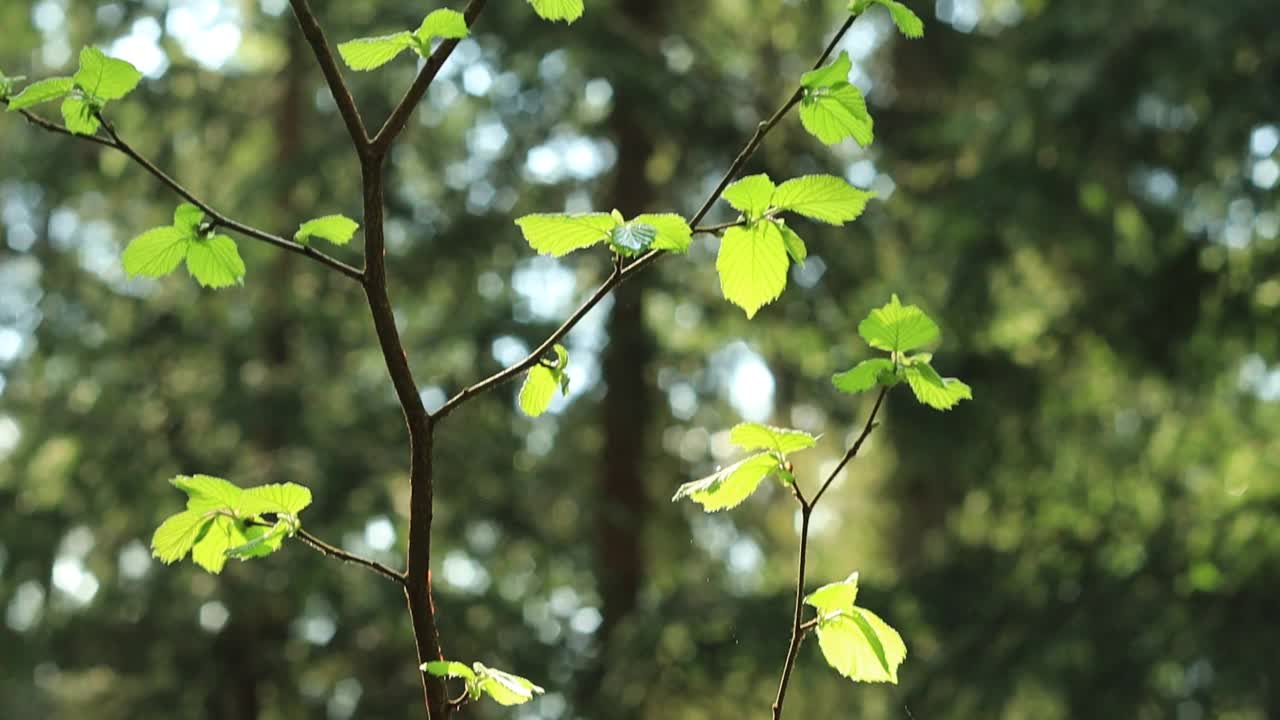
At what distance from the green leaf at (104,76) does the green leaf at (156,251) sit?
0.31 feet

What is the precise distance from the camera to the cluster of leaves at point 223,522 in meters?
0.82

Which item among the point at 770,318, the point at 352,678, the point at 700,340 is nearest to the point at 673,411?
the point at 700,340

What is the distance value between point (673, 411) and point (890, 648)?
5.10 meters

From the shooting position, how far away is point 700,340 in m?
6.38

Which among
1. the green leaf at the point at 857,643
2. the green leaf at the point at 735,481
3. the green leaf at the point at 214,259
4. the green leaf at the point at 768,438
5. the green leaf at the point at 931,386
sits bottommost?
the green leaf at the point at 857,643

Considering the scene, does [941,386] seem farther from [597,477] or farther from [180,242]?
[597,477]

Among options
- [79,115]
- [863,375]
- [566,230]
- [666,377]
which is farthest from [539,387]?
[666,377]

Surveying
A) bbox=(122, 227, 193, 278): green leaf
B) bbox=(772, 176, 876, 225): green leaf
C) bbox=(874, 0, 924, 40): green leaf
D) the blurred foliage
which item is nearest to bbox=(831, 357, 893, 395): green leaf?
bbox=(772, 176, 876, 225): green leaf

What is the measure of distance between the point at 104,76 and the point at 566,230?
326mm

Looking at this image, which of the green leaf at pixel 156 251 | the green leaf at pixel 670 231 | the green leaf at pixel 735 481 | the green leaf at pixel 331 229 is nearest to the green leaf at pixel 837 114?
the green leaf at pixel 670 231

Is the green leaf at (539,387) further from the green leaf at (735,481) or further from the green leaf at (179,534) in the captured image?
the green leaf at (179,534)

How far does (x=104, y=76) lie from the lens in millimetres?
872

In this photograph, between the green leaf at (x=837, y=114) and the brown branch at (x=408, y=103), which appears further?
the green leaf at (x=837, y=114)

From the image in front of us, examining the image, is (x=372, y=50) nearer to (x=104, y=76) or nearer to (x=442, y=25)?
(x=442, y=25)
